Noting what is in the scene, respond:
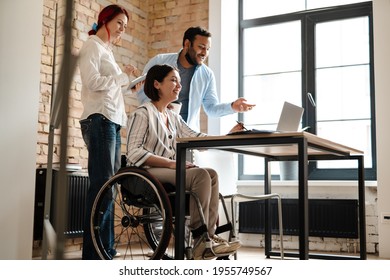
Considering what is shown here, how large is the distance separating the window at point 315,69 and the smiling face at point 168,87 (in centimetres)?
157

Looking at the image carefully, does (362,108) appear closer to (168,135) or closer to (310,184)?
(310,184)

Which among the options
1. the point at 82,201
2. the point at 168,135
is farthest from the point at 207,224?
the point at 82,201

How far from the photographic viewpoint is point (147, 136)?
8.06 ft

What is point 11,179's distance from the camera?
2.05m

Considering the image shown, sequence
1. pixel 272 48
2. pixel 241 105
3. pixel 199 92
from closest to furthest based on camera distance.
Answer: pixel 241 105 → pixel 199 92 → pixel 272 48

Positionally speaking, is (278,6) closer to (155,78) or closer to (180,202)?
(155,78)

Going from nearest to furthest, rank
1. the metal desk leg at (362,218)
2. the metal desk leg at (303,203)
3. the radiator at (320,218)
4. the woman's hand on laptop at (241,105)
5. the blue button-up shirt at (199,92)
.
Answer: the metal desk leg at (303,203), the woman's hand on laptop at (241,105), the metal desk leg at (362,218), the blue button-up shirt at (199,92), the radiator at (320,218)

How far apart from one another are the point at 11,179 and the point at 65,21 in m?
1.72

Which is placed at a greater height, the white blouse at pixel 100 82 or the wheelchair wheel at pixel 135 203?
the white blouse at pixel 100 82

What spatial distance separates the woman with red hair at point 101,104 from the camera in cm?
259

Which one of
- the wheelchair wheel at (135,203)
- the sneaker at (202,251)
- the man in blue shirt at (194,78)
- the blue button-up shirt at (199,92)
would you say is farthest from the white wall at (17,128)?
the blue button-up shirt at (199,92)

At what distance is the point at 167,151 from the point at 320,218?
68.1 inches

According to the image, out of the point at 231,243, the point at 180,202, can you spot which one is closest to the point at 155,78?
the point at 180,202

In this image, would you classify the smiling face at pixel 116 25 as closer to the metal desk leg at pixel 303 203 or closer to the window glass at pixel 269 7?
the metal desk leg at pixel 303 203
